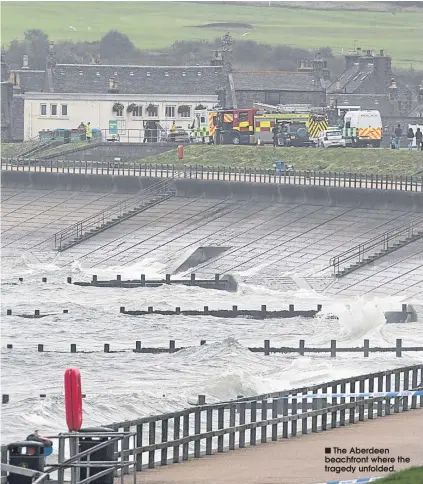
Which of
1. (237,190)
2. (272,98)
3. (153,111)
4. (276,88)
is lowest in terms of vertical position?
(153,111)

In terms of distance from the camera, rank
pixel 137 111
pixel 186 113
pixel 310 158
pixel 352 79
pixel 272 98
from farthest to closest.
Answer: pixel 352 79, pixel 272 98, pixel 186 113, pixel 137 111, pixel 310 158

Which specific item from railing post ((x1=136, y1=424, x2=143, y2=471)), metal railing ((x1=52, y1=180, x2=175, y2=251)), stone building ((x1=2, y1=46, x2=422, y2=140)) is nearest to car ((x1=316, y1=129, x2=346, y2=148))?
metal railing ((x1=52, y1=180, x2=175, y2=251))

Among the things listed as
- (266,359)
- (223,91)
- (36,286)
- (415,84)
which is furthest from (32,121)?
(266,359)

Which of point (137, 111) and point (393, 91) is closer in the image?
point (137, 111)

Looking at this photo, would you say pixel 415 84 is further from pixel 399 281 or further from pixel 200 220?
pixel 399 281

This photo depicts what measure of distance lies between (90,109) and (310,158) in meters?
38.1

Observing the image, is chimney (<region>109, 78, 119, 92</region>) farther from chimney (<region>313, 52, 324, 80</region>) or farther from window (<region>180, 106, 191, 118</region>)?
chimney (<region>313, 52, 324, 80</region>)

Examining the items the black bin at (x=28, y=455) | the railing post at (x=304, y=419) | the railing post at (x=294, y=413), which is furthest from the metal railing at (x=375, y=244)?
the black bin at (x=28, y=455)

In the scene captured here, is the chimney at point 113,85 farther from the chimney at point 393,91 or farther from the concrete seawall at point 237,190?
the concrete seawall at point 237,190

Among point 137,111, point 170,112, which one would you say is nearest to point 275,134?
point 137,111

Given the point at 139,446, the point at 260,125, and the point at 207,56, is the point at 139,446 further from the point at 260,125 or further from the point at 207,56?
the point at 207,56

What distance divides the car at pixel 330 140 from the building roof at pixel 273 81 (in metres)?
28.9

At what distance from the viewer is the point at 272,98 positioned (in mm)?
140750

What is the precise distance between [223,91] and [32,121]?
46.3 ft
